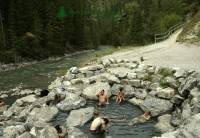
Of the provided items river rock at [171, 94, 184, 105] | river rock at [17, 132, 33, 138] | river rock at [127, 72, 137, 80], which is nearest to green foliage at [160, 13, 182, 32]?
river rock at [127, 72, 137, 80]

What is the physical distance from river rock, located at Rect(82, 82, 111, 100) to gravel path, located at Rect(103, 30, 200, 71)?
20.8 ft

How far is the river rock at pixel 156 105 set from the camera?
81.9 ft

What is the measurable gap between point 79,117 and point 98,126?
2.44 metres

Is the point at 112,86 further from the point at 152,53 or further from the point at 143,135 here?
the point at 152,53

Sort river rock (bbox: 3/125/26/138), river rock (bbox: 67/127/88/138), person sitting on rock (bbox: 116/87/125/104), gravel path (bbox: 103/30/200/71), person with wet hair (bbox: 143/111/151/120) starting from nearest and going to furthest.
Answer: river rock (bbox: 67/127/88/138)
river rock (bbox: 3/125/26/138)
person with wet hair (bbox: 143/111/151/120)
person sitting on rock (bbox: 116/87/125/104)
gravel path (bbox: 103/30/200/71)

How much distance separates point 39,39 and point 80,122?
5463cm

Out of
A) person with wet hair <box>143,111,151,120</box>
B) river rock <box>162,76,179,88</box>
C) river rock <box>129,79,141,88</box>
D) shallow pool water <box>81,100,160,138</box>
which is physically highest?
river rock <box>162,76,179,88</box>

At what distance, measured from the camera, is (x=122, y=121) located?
24672 mm

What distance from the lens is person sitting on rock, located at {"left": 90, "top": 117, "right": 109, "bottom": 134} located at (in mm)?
22609

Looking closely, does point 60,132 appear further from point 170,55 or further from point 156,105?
point 170,55

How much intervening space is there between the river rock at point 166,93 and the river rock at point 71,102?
17.0ft

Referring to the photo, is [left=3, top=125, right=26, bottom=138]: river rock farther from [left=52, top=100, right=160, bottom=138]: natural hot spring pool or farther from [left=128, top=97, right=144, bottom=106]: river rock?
[left=128, top=97, right=144, bottom=106]: river rock

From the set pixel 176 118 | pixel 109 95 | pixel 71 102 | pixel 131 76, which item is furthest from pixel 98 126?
pixel 131 76

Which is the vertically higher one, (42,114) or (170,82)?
(170,82)
